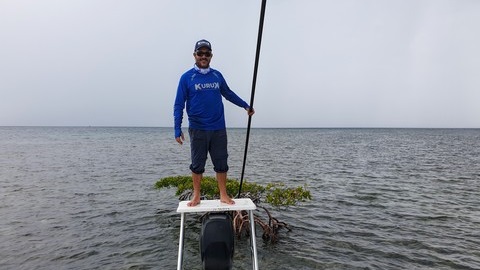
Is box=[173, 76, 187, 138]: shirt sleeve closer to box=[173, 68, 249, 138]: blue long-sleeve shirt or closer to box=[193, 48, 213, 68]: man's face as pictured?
box=[173, 68, 249, 138]: blue long-sleeve shirt

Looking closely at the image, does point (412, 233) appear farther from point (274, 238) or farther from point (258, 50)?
point (258, 50)

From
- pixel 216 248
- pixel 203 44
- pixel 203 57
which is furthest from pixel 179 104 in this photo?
pixel 216 248

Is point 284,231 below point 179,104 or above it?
below

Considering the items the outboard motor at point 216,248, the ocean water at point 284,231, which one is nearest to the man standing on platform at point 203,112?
the outboard motor at point 216,248

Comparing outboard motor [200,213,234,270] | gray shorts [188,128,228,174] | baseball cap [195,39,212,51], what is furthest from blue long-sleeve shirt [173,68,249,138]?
outboard motor [200,213,234,270]

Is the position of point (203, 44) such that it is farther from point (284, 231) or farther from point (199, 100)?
point (284, 231)

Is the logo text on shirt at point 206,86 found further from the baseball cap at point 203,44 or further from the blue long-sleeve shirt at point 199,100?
the baseball cap at point 203,44

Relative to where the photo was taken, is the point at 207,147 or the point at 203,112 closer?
the point at 203,112

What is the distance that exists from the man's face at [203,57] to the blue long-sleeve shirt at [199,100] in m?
0.17

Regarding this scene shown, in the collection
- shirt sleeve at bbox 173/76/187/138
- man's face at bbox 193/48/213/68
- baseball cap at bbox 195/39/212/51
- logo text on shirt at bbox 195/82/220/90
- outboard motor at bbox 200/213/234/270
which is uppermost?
baseball cap at bbox 195/39/212/51

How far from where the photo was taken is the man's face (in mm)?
6180

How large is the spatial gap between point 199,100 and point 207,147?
960mm

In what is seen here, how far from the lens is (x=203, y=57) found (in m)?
6.23

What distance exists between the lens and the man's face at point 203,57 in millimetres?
6180
